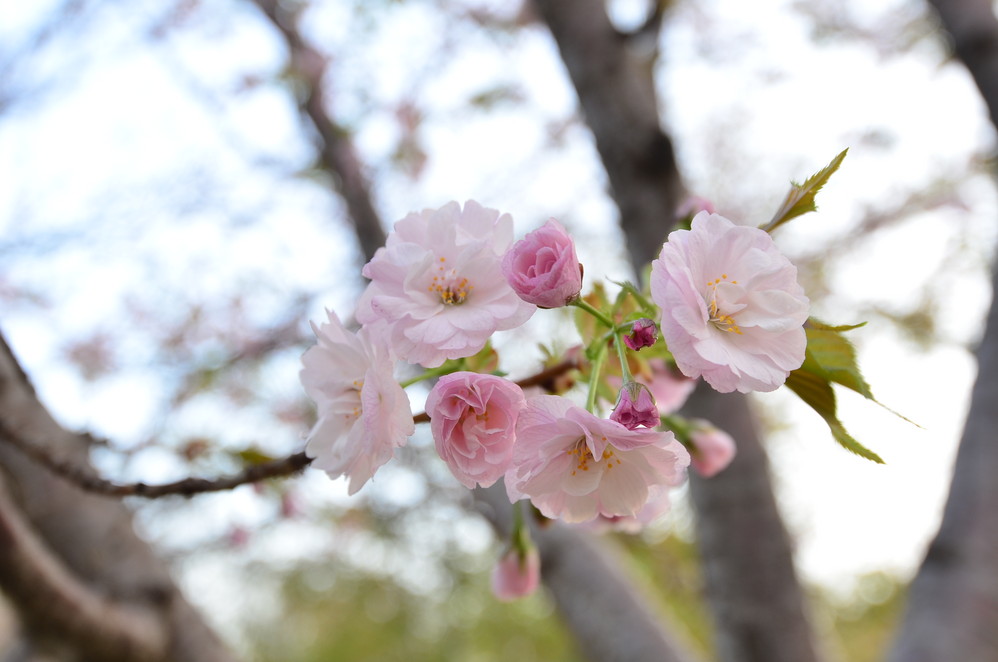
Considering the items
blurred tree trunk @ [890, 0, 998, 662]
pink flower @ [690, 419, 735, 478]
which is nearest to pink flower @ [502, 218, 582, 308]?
pink flower @ [690, 419, 735, 478]

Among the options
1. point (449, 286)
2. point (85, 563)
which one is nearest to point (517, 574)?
point (449, 286)

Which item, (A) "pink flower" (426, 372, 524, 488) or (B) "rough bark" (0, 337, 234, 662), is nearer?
(A) "pink flower" (426, 372, 524, 488)

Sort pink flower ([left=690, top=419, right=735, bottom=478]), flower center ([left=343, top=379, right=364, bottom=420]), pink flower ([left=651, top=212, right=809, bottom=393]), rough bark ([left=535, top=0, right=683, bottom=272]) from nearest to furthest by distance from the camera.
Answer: pink flower ([left=651, top=212, right=809, bottom=393])
flower center ([left=343, top=379, right=364, bottom=420])
pink flower ([left=690, top=419, right=735, bottom=478])
rough bark ([left=535, top=0, right=683, bottom=272])

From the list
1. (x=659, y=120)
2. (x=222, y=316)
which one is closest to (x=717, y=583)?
(x=659, y=120)

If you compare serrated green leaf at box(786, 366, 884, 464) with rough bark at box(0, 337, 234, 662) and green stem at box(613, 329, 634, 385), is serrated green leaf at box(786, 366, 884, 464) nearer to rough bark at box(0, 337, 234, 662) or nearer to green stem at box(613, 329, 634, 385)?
green stem at box(613, 329, 634, 385)

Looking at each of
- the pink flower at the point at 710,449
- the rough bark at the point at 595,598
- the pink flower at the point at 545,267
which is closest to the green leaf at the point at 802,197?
the pink flower at the point at 545,267

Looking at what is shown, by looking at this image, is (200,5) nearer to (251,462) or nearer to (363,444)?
(251,462)

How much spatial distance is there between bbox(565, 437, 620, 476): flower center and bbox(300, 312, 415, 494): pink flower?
12 cm

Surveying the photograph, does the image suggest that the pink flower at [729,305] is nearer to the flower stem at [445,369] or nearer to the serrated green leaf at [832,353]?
the serrated green leaf at [832,353]

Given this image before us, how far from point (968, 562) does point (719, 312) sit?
45.8 inches

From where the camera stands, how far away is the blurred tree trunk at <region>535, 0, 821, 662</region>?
4.52ft

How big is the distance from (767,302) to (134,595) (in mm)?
933

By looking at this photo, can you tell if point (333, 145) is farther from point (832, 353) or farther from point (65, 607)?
point (832, 353)

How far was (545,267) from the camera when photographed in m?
0.47
